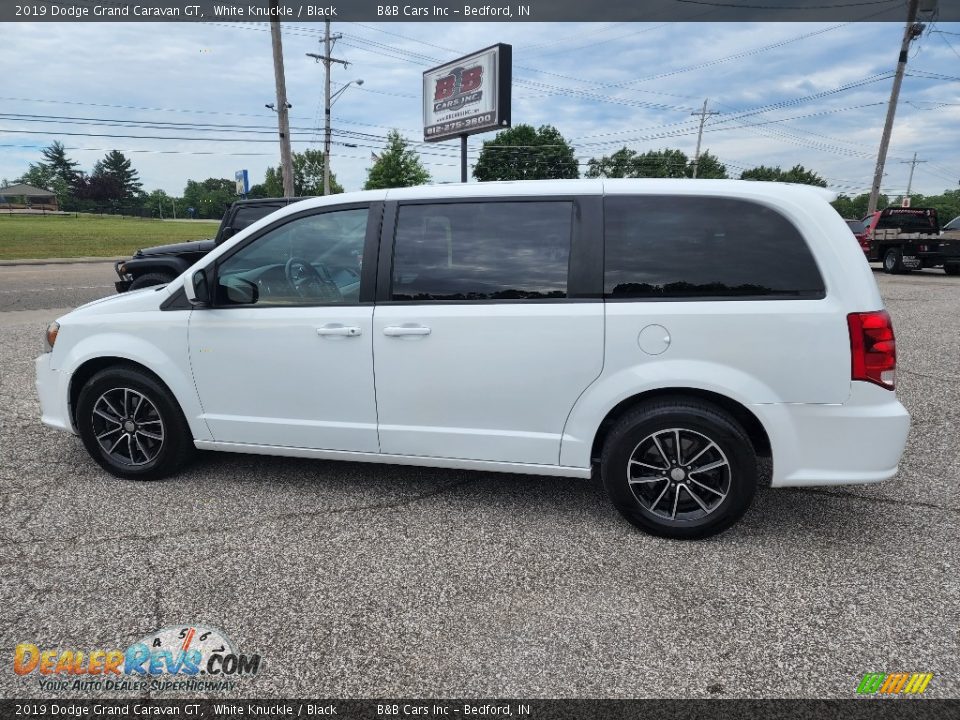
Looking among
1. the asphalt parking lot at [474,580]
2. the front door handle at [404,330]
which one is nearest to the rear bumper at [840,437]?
the asphalt parking lot at [474,580]

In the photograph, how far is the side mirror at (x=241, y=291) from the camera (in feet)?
11.7

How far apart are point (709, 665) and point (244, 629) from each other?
5.89 ft

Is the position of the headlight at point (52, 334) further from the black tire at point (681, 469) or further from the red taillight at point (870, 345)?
the red taillight at point (870, 345)

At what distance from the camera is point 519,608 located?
8.50 ft

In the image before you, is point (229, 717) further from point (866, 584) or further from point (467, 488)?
point (866, 584)

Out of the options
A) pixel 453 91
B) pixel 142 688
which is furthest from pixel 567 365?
pixel 453 91

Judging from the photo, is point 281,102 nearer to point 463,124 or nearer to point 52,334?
point 463,124

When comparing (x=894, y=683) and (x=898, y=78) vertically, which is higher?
(x=898, y=78)

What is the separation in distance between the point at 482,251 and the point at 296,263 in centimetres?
115

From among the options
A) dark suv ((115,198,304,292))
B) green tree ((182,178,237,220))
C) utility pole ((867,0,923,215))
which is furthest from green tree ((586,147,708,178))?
green tree ((182,178,237,220))

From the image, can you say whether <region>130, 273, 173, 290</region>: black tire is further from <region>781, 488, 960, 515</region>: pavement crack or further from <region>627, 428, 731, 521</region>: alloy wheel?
<region>781, 488, 960, 515</region>: pavement crack

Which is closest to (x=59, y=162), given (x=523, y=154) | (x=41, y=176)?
(x=41, y=176)

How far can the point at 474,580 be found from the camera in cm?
279

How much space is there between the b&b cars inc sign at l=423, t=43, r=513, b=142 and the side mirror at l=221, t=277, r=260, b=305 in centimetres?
2009
